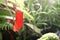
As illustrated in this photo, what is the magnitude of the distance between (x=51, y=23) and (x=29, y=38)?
0.12 meters

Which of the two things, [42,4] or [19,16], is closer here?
[19,16]

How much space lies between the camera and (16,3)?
0.56m

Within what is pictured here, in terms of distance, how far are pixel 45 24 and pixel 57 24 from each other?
2.4 inches

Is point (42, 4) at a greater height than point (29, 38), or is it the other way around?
point (42, 4)

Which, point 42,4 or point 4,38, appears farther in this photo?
point 42,4

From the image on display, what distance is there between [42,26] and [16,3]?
15cm

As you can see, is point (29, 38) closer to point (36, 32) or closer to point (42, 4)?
point (36, 32)

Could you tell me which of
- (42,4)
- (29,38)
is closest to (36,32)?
(29,38)

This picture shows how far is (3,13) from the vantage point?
0.53 meters

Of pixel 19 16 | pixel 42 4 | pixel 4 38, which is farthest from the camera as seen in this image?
pixel 42 4

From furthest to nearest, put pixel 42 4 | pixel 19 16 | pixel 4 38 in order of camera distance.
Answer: pixel 42 4 → pixel 4 38 → pixel 19 16

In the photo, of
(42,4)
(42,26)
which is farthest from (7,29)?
(42,4)

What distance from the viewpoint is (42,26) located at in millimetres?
606

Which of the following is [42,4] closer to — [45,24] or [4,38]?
[45,24]
